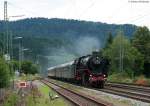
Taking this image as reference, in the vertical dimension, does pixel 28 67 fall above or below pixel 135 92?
above

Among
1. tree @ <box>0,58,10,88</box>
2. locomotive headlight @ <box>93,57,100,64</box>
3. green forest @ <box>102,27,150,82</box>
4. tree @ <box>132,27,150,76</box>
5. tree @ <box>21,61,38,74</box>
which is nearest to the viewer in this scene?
tree @ <box>0,58,10,88</box>

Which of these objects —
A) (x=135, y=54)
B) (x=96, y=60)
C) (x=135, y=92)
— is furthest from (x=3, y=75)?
(x=135, y=54)

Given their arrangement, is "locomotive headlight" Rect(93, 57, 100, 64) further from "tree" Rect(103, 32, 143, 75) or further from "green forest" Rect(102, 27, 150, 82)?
"tree" Rect(103, 32, 143, 75)

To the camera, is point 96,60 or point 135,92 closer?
point 135,92

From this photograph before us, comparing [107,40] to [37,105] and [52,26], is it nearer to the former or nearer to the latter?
[52,26]

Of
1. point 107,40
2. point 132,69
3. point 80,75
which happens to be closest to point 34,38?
point 107,40

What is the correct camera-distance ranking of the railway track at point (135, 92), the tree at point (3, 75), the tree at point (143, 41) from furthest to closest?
1. the tree at point (143, 41)
2. the tree at point (3, 75)
3. the railway track at point (135, 92)

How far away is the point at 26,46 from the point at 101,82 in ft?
454

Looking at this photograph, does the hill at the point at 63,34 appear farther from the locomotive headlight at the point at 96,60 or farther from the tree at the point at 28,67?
the locomotive headlight at the point at 96,60

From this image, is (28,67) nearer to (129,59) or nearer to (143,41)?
(143,41)

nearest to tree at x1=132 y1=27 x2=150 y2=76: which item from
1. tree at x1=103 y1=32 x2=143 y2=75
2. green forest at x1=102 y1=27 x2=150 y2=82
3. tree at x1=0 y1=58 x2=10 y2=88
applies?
green forest at x1=102 y1=27 x2=150 y2=82

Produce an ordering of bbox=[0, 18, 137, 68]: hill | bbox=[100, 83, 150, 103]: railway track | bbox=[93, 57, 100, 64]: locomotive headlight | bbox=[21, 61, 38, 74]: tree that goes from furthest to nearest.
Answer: bbox=[21, 61, 38, 74]: tree, bbox=[0, 18, 137, 68]: hill, bbox=[93, 57, 100, 64]: locomotive headlight, bbox=[100, 83, 150, 103]: railway track

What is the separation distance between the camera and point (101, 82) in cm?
5203

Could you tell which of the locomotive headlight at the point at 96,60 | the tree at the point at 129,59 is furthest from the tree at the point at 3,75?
the tree at the point at 129,59
